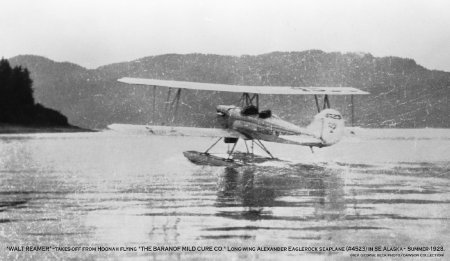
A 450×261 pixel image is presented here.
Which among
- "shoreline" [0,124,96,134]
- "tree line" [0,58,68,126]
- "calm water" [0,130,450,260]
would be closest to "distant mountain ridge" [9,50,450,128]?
"tree line" [0,58,68,126]

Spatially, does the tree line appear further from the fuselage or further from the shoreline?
the fuselage

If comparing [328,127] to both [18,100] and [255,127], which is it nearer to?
[255,127]

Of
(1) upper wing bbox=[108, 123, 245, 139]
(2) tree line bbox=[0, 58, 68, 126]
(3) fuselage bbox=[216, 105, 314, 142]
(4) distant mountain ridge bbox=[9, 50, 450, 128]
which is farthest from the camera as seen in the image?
(2) tree line bbox=[0, 58, 68, 126]

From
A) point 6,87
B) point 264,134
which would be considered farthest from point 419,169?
point 6,87

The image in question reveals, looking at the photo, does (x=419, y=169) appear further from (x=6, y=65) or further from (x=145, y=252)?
(x=6, y=65)

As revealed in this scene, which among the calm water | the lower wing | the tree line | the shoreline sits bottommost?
the calm water

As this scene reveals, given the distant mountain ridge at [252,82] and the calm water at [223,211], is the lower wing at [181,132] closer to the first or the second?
the calm water at [223,211]
